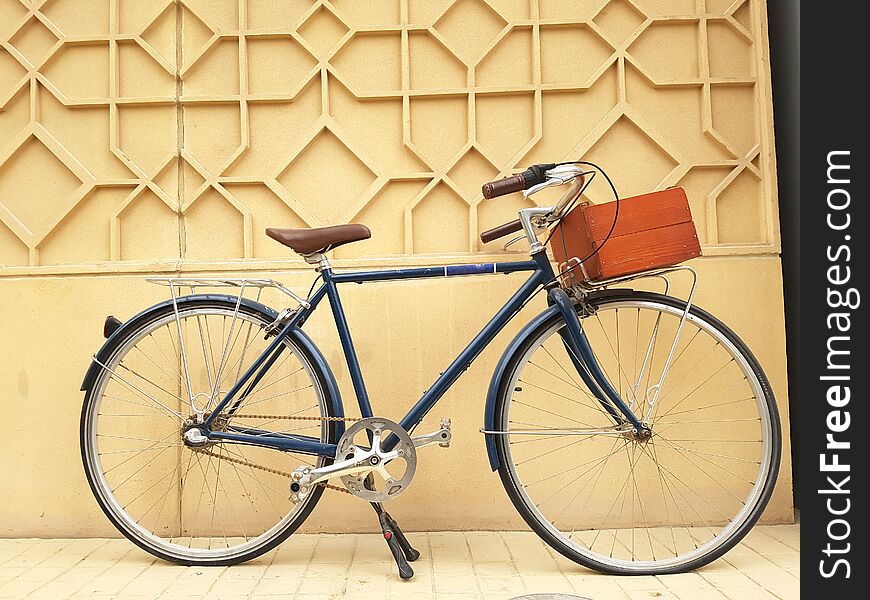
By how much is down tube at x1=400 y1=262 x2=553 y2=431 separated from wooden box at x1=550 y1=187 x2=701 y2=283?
0.45 ft

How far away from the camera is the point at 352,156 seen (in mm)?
3072

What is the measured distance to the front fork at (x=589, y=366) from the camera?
8.28ft

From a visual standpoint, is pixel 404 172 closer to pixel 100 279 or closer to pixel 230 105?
pixel 230 105

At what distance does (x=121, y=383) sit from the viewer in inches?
117

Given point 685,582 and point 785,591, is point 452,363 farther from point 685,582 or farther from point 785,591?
point 785,591

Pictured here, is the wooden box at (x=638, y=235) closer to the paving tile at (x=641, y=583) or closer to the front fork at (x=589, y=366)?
the front fork at (x=589, y=366)

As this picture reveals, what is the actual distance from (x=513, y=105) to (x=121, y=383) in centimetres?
187

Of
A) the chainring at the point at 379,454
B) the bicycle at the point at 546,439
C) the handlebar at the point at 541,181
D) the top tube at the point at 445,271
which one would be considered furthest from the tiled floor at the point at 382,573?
the handlebar at the point at 541,181

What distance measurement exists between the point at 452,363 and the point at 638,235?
74 centimetres

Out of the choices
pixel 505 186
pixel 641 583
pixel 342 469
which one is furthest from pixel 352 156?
pixel 641 583

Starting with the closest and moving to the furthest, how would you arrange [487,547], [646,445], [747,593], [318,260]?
[747,593]
[318,260]
[487,547]
[646,445]

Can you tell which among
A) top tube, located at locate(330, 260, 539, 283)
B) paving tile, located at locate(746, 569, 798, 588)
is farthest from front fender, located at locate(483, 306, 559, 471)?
paving tile, located at locate(746, 569, 798, 588)

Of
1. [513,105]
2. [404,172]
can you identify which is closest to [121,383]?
[404,172]

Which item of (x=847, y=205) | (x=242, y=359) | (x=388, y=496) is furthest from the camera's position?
(x=242, y=359)
